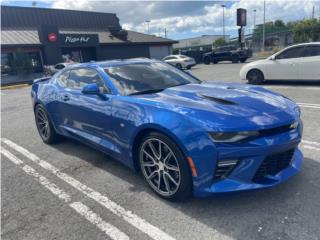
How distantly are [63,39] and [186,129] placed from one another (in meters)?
27.0

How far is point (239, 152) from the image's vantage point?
2553mm

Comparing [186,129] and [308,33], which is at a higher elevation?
[308,33]

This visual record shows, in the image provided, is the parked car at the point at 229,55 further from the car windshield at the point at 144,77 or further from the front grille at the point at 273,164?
the front grille at the point at 273,164

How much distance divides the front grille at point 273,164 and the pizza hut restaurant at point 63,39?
84.0 ft

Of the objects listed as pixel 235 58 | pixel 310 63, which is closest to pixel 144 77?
pixel 310 63

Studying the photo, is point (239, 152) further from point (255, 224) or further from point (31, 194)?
point (31, 194)

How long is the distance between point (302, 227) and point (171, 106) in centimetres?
160

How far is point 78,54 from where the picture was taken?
2930 cm

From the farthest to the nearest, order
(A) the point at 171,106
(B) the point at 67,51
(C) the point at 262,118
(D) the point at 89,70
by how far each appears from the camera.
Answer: (B) the point at 67,51, (D) the point at 89,70, (A) the point at 171,106, (C) the point at 262,118

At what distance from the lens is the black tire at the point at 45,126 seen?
17.2 feet

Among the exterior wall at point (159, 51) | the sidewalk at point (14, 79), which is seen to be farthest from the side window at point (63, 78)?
the exterior wall at point (159, 51)

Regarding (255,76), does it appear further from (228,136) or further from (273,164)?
(228,136)

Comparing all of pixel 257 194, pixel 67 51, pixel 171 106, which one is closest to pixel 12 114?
pixel 171 106

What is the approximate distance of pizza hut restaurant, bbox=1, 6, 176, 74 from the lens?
2528cm
